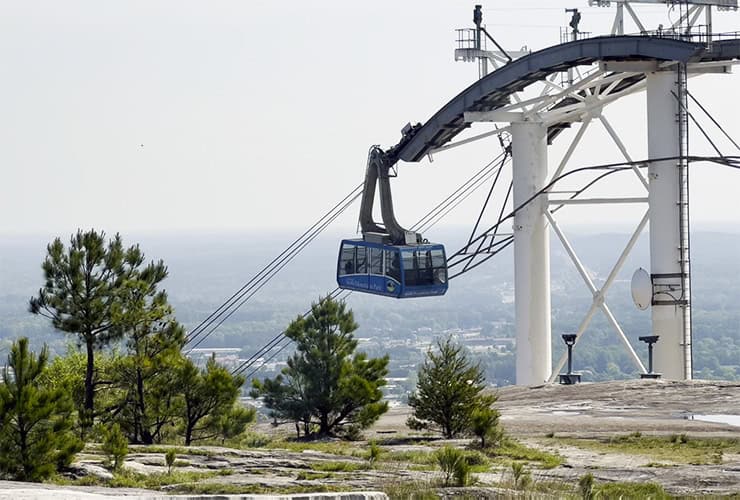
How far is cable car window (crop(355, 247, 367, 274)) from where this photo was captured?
49.4 meters

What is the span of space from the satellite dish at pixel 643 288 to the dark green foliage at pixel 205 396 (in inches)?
657

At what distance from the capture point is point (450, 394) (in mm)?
38594

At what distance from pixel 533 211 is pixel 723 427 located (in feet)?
59.6

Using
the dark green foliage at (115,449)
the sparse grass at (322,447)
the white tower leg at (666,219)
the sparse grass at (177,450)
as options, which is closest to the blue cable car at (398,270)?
the white tower leg at (666,219)

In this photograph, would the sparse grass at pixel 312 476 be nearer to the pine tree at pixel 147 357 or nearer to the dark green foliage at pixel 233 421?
the dark green foliage at pixel 233 421

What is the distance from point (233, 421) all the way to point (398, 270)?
10715 millimetres

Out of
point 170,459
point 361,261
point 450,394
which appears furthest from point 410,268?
point 170,459

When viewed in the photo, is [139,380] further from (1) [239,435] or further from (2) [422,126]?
(2) [422,126]

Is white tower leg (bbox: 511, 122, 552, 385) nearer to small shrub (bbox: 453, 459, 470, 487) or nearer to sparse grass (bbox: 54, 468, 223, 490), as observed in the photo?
sparse grass (bbox: 54, 468, 223, 490)

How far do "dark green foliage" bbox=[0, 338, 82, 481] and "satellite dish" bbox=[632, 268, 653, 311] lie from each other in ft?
83.8

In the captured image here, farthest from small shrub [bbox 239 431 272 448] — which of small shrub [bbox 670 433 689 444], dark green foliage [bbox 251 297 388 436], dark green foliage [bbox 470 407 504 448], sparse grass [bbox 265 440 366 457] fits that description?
small shrub [bbox 670 433 689 444]

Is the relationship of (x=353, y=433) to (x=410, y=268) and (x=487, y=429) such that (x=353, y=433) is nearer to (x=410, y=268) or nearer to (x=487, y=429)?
(x=487, y=429)

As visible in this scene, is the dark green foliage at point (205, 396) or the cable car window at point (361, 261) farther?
the cable car window at point (361, 261)

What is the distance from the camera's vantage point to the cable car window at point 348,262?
164 ft
